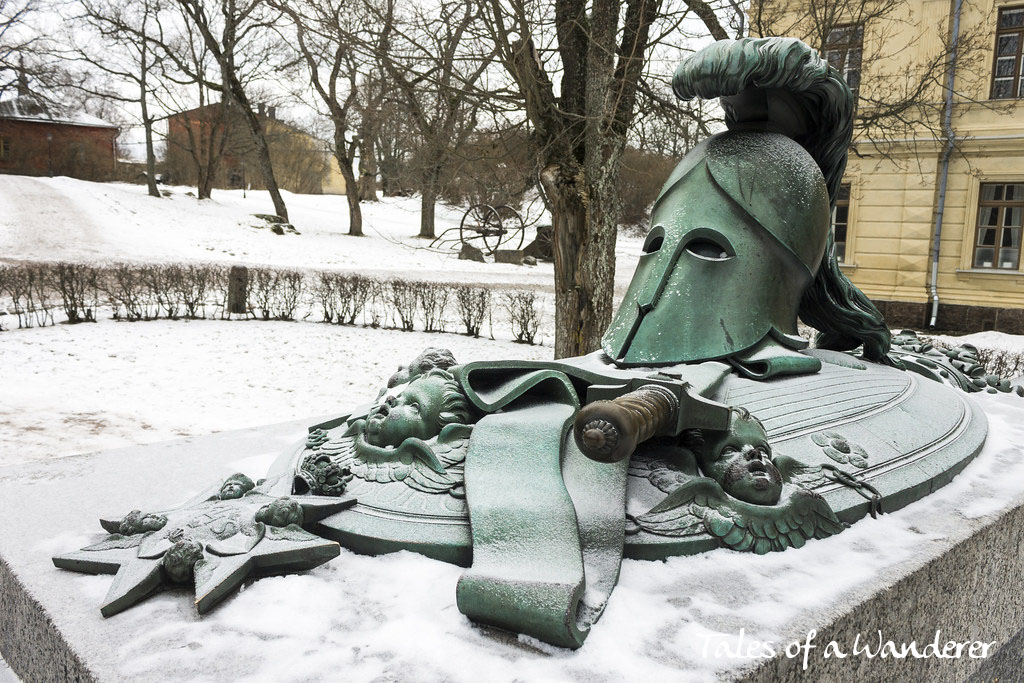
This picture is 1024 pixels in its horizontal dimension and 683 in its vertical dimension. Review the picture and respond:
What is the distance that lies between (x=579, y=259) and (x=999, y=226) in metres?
10.8

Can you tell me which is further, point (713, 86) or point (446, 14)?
point (446, 14)

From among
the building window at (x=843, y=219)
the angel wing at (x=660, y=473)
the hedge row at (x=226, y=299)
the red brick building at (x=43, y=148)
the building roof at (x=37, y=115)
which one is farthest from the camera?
the red brick building at (x=43, y=148)

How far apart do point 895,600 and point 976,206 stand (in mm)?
14337

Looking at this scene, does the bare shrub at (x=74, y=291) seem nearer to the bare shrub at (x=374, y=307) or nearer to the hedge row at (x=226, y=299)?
the hedge row at (x=226, y=299)

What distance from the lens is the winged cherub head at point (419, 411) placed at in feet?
7.45

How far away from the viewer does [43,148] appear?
32.4 metres

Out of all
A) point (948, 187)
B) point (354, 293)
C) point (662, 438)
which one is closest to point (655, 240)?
point (662, 438)

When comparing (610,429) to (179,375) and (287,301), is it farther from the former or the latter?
(287,301)

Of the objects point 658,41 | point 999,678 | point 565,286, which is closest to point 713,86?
point 999,678

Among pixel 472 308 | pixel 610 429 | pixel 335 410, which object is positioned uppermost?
pixel 610 429

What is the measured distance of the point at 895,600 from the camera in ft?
6.04

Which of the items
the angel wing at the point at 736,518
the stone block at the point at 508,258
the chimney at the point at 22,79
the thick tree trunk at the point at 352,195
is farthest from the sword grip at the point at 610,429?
the chimney at the point at 22,79

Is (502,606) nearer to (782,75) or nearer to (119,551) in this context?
(119,551)

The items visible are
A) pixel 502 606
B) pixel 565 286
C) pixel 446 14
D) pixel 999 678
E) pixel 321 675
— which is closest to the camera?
pixel 321 675
